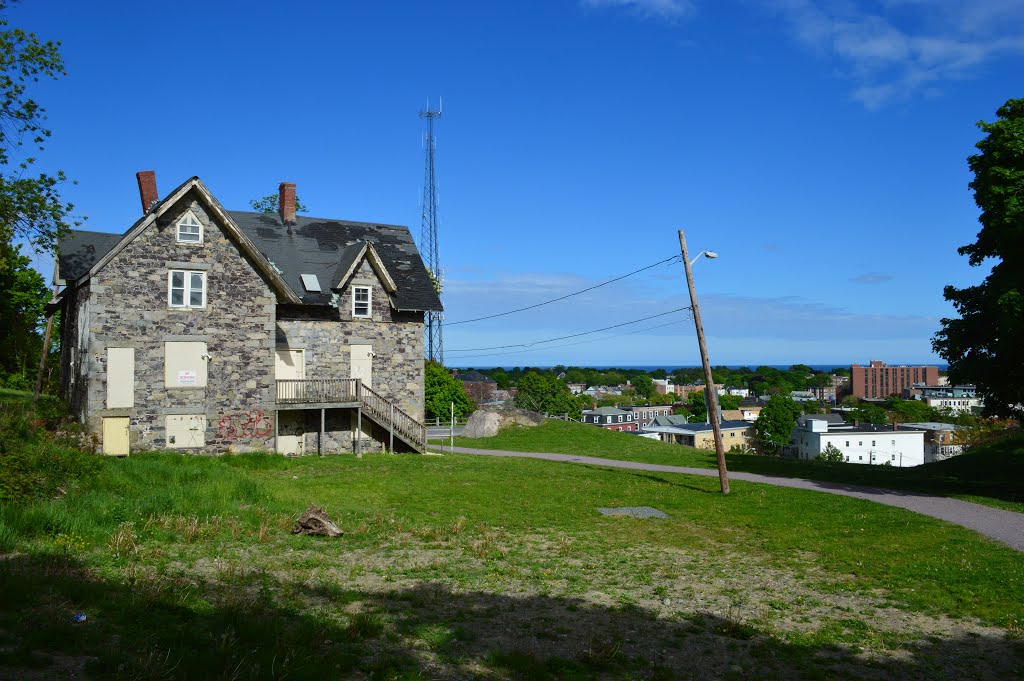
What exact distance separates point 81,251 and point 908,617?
108ft

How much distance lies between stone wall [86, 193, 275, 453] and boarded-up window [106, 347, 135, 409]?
0.18 meters

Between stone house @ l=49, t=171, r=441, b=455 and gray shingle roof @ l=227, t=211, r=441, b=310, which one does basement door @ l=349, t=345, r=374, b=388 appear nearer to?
stone house @ l=49, t=171, r=441, b=455

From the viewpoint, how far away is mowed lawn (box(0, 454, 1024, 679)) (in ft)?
28.1

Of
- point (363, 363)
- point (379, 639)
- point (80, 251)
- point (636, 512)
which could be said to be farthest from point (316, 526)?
point (80, 251)

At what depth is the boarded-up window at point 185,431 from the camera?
28.9 metres

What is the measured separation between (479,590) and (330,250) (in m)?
27.6

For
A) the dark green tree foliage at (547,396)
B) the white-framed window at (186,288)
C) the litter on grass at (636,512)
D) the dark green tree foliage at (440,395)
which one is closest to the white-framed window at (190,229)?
the white-framed window at (186,288)

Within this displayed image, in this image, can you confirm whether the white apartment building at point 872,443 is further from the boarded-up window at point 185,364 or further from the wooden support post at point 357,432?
the boarded-up window at point 185,364

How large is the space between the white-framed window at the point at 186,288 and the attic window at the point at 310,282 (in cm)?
516

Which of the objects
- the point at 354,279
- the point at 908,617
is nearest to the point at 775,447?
the point at 354,279

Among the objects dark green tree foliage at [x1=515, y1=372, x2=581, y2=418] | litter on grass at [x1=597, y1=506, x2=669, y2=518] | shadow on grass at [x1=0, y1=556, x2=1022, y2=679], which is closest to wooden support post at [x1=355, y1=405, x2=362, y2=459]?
litter on grass at [x1=597, y1=506, x2=669, y2=518]

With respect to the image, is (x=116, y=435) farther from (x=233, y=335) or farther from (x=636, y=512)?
(x=636, y=512)

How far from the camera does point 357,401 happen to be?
3284cm

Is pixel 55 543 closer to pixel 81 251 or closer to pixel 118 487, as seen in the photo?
pixel 118 487
